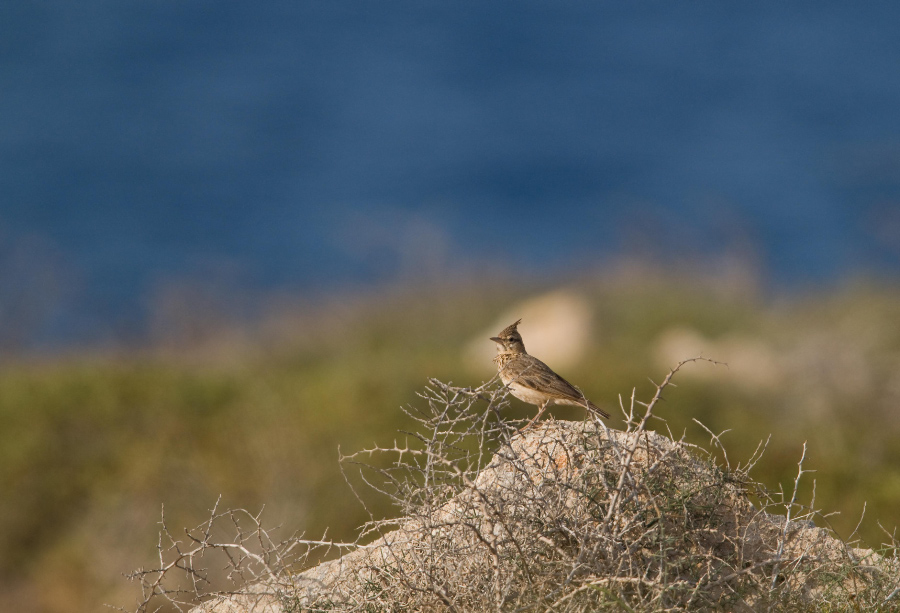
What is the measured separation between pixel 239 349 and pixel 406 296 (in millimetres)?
3783

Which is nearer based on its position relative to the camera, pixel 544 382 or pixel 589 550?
pixel 589 550

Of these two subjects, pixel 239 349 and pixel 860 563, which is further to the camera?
pixel 239 349

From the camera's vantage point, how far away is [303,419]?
54.2ft

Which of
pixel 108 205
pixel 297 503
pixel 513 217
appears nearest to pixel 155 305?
pixel 297 503

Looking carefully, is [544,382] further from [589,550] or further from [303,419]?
[303,419]

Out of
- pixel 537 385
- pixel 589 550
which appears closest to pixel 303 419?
pixel 537 385

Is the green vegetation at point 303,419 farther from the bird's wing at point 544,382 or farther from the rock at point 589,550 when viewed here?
the rock at point 589,550

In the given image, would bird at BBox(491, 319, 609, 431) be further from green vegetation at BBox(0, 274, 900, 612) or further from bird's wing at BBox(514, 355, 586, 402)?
green vegetation at BBox(0, 274, 900, 612)

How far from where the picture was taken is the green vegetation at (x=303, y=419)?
14.0 metres

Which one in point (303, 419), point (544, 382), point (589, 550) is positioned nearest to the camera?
point (589, 550)

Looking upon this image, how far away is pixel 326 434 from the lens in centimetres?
1608

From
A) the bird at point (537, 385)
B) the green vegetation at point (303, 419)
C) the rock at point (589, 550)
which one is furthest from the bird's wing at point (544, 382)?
the green vegetation at point (303, 419)

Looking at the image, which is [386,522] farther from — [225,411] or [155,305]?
[155,305]

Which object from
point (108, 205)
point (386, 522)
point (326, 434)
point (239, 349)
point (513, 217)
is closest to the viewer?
point (386, 522)
